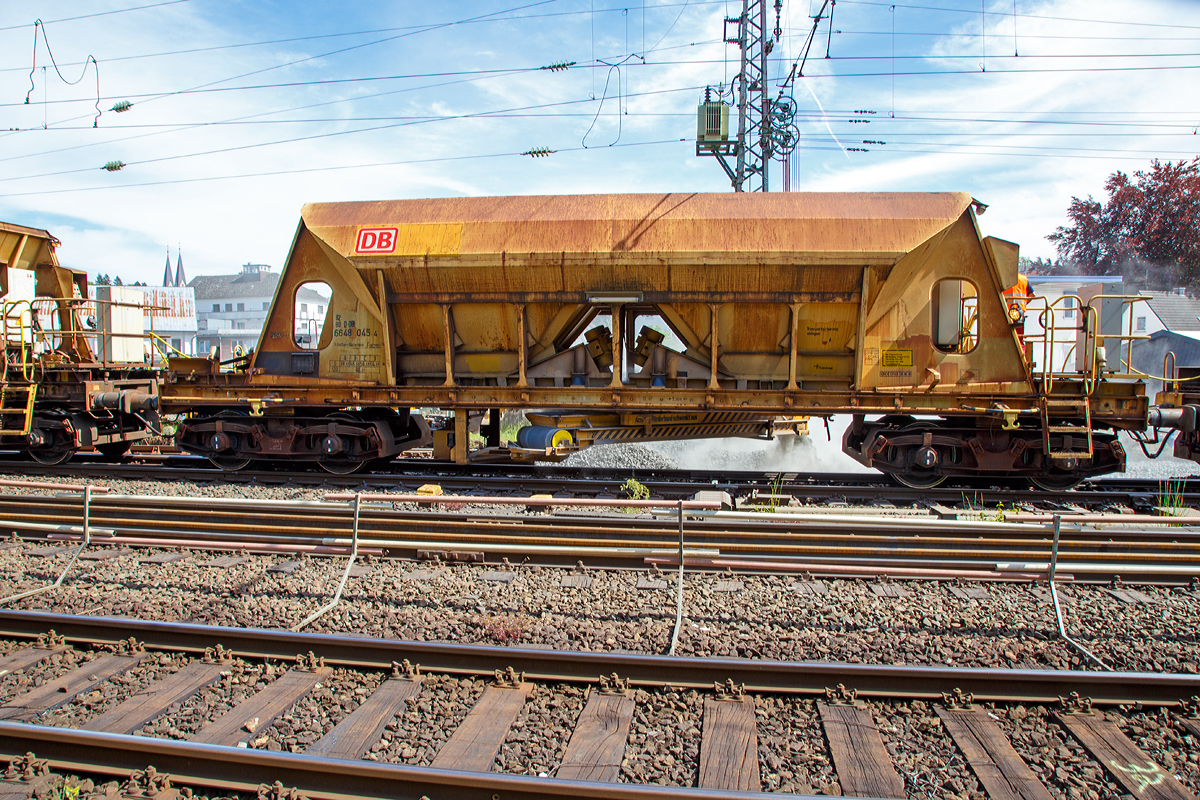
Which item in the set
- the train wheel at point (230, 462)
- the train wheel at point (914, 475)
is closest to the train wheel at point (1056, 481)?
the train wheel at point (914, 475)

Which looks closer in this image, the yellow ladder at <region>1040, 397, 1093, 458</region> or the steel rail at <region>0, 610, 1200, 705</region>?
the steel rail at <region>0, 610, 1200, 705</region>

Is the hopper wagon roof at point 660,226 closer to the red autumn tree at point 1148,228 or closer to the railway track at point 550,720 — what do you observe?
the railway track at point 550,720

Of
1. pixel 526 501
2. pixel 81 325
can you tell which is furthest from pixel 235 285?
pixel 526 501

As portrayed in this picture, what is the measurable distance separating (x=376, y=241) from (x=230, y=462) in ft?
14.2

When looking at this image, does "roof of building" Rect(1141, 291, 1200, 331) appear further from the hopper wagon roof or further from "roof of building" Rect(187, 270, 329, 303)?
"roof of building" Rect(187, 270, 329, 303)

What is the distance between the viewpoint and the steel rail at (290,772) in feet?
9.64

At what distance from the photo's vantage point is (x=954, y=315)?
9039 millimetres

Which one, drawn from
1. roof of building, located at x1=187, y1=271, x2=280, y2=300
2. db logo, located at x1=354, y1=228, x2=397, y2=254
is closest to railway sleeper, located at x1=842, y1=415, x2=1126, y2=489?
db logo, located at x1=354, y1=228, x2=397, y2=254

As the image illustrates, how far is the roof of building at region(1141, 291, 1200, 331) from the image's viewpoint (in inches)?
1247

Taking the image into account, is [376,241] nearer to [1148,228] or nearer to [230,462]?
[230,462]

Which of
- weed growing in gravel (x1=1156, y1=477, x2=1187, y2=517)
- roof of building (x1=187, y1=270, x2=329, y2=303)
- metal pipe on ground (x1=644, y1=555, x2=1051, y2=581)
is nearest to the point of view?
metal pipe on ground (x1=644, y1=555, x2=1051, y2=581)

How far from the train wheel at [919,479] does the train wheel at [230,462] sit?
9.76m

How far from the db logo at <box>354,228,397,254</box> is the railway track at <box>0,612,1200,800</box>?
19.2 ft

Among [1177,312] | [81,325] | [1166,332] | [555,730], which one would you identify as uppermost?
[1177,312]
